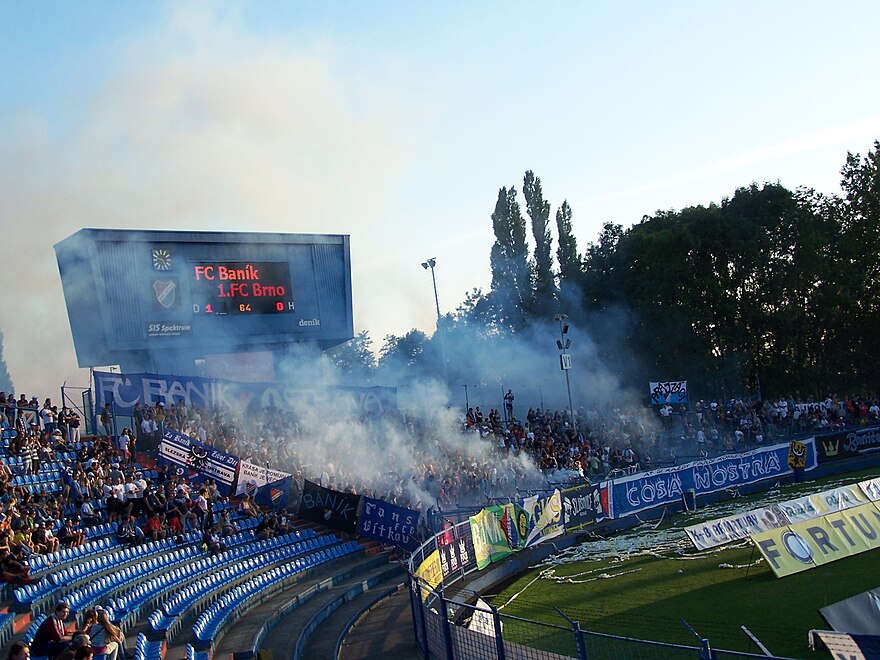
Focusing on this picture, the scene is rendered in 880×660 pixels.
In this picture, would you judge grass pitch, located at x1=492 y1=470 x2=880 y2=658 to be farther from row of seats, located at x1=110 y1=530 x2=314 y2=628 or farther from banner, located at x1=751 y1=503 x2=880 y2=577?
row of seats, located at x1=110 y1=530 x2=314 y2=628

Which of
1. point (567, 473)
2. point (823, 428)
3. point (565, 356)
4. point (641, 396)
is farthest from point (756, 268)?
point (567, 473)

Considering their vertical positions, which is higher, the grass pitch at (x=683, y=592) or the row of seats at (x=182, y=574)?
the row of seats at (x=182, y=574)

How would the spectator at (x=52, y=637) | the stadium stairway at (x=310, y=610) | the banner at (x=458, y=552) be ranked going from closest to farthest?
the spectator at (x=52, y=637)
the stadium stairway at (x=310, y=610)
the banner at (x=458, y=552)

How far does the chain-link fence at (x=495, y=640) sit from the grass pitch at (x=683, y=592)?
30.1 inches

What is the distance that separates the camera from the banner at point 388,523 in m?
24.6

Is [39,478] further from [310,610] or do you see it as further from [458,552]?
[458,552]

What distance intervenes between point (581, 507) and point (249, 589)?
37.2 ft

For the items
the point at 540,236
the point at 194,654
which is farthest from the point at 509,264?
the point at 194,654

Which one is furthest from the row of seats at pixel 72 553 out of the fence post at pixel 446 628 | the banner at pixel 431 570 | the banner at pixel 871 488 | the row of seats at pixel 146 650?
the banner at pixel 871 488

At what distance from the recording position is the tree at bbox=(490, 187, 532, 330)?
196ft

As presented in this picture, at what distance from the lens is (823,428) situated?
39.4 metres

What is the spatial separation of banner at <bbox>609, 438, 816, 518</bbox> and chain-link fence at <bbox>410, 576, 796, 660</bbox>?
1319 centimetres

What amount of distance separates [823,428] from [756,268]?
16148 mm

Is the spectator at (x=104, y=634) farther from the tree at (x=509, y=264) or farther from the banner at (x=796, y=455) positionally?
the tree at (x=509, y=264)
